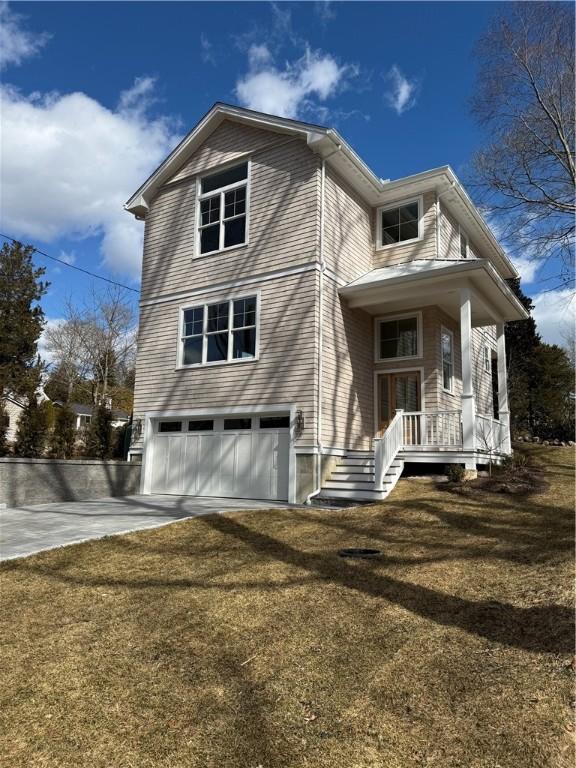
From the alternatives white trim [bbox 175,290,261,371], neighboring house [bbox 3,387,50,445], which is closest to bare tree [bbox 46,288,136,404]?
neighboring house [bbox 3,387,50,445]

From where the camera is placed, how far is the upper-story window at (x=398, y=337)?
1321 centimetres

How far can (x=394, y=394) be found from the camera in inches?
529

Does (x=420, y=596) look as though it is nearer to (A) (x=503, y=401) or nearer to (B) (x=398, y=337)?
(B) (x=398, y=337)

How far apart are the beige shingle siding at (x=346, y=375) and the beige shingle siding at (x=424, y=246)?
1.79 meters

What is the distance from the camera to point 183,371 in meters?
13.5

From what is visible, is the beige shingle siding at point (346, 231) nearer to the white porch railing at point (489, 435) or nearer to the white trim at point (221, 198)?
the white trim at point (221, 198)

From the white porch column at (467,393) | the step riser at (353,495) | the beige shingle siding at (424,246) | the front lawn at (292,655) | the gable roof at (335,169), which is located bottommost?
the front lawn at (292,655)

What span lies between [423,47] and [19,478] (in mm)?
13329

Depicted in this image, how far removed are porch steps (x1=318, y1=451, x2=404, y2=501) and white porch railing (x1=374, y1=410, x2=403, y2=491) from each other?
172 millimetres

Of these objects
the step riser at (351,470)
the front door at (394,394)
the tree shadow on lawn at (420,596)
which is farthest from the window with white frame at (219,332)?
the tree shadow on lawn at (420,596)

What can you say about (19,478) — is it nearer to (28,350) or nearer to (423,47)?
(423,47)

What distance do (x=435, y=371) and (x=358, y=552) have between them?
7.52m

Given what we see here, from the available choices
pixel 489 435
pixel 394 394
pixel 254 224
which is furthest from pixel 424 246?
pixel 489 435

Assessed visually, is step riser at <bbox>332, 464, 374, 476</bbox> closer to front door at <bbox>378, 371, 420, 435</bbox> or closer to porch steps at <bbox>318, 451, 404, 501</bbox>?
porch steps at <bbox>318, 451, 404, 501</bbox>
